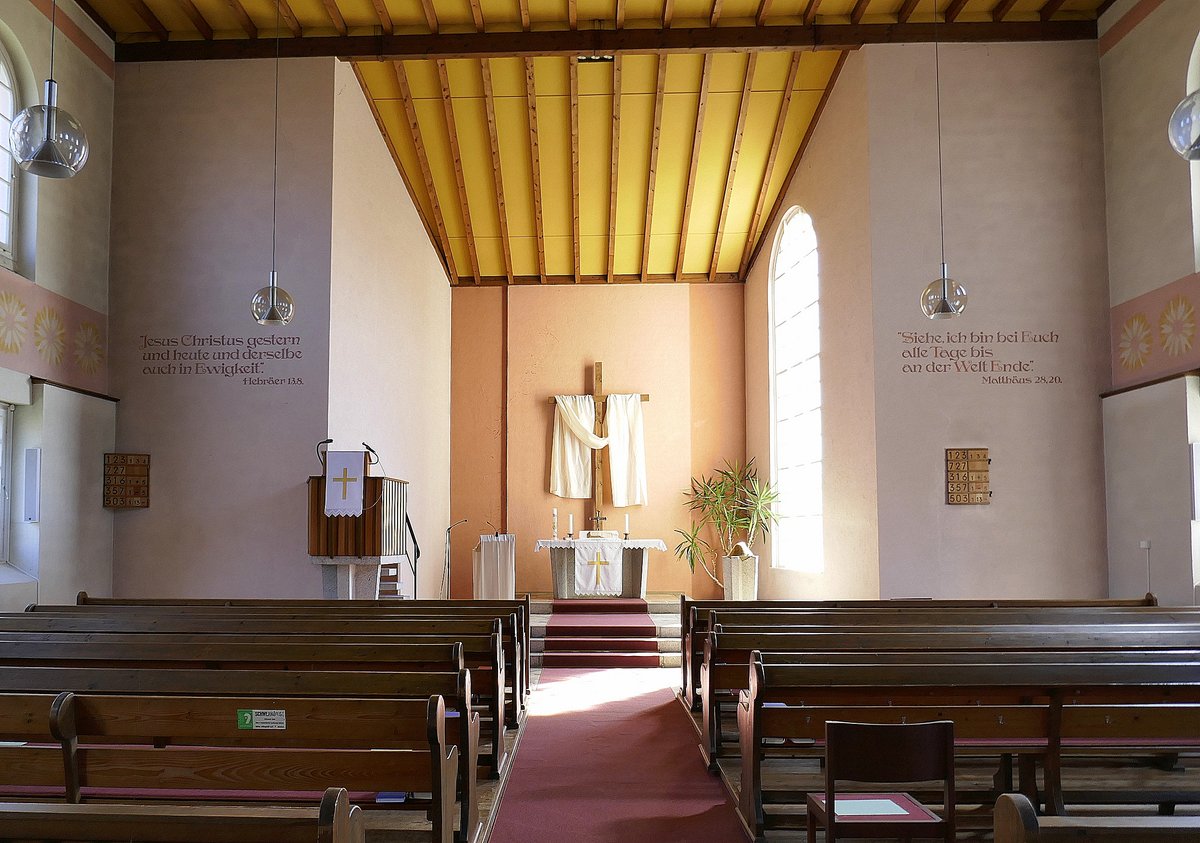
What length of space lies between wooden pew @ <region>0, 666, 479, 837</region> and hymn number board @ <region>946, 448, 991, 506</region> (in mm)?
5836

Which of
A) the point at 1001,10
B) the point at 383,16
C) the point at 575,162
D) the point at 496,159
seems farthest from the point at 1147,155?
the point at 383,16

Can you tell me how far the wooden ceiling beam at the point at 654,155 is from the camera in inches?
372

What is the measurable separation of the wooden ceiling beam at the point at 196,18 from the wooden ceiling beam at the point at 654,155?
4017mm

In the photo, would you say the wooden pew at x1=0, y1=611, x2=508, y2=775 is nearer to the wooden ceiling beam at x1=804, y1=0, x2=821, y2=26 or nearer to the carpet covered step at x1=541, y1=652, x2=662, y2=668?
the carpet covered step at x1=541, y1=652, x2=662, y2=668

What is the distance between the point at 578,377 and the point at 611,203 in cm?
283

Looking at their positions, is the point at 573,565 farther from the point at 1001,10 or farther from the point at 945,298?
the point at 1001,10

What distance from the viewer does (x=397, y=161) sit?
10352 millimetres

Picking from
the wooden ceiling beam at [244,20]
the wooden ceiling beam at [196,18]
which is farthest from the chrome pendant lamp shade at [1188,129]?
the wooden ceiling beam at [196,18]

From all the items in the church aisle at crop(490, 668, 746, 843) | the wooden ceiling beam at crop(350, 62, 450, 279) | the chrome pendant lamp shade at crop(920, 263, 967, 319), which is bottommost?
the church aisle at crop(490, 668, 746, 843)

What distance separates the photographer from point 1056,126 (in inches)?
328

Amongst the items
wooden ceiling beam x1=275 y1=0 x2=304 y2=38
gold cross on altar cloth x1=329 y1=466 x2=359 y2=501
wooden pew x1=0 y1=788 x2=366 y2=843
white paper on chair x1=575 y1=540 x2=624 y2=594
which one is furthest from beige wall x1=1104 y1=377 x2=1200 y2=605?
wooden ceiling beam x1=275 y1=0 x2=304 y2=38

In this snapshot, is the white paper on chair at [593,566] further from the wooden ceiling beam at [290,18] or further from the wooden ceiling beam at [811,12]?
the wooden ceiling beam at [290,18]

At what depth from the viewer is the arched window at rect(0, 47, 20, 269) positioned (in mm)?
7043

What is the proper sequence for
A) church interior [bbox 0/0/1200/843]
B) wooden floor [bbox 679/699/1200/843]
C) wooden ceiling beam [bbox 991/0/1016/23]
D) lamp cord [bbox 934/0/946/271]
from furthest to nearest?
lamp cord [bbox 934/0/946/271], wooden ceiling beam [bbox 991/0/1016/23], church interior [bbox 0/0/1200/843], wooden floor [bbox 679/699/1200/843]
